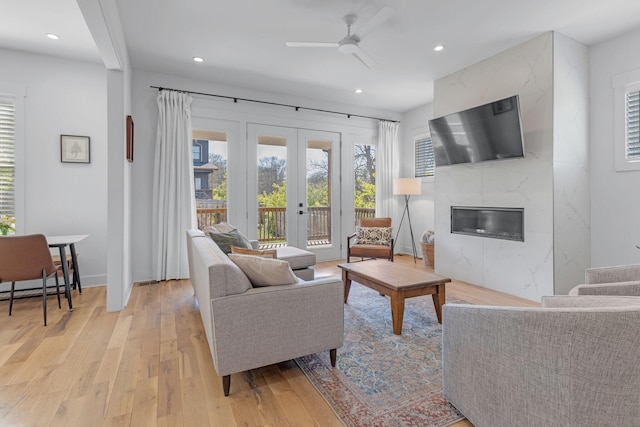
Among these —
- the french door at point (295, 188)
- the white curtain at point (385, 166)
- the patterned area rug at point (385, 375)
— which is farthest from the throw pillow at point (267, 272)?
the white curtain at point (385, 166)

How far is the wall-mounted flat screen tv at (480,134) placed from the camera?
3.33 metres

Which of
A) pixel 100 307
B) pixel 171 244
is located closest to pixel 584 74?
pixel 171 244

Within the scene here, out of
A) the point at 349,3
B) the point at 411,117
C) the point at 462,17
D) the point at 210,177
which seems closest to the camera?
the point at 349,3

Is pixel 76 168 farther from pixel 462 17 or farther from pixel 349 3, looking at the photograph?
pixel 462 17

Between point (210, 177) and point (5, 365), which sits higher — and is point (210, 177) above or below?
above

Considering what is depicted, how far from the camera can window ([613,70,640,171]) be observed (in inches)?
125

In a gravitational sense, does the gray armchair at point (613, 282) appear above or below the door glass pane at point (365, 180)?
below

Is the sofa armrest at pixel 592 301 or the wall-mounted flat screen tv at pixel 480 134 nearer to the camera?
the sofa armrest at pixel 592 301

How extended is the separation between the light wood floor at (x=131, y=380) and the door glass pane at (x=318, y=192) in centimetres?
284

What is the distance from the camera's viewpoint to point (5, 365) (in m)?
2.12

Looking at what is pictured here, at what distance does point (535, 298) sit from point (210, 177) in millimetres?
4393

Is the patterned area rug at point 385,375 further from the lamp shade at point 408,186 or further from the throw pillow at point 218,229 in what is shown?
the lamp shade at point 408,186

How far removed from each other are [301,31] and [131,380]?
10.9ft

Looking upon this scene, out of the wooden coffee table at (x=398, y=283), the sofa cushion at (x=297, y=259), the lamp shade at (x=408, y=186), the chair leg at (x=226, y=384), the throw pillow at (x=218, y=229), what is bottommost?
the chair leg at (x=226, y=384)
